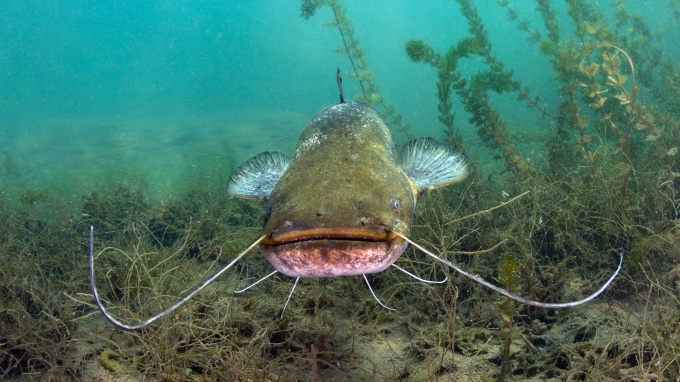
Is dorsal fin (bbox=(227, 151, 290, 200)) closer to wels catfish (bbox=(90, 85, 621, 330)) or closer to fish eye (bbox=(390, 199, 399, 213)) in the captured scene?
wels catfish (bbox=(90, 85, 621, 330))

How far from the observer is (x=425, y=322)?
2.78m

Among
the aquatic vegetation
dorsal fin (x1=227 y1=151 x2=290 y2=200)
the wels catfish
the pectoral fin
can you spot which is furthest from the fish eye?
dorsal fin (x1=227 y1=151 x2=290 y2=200)

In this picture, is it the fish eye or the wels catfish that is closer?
the wels catfish

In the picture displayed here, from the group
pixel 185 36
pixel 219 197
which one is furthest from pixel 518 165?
pixel 185 36

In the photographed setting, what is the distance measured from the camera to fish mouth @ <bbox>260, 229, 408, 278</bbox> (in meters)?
1.69

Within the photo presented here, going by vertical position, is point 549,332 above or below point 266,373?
below

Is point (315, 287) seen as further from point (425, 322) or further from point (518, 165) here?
point (518, 165)

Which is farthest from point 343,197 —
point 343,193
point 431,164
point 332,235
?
point 431,164

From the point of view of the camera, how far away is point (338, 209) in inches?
72.4

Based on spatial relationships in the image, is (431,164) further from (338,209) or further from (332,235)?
(332,235)

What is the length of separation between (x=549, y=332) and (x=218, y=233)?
344 centimetres

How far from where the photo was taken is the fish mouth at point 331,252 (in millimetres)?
1688

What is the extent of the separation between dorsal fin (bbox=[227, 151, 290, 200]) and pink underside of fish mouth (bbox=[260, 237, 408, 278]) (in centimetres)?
108

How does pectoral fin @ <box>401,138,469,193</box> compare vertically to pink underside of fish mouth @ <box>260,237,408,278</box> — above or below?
below
